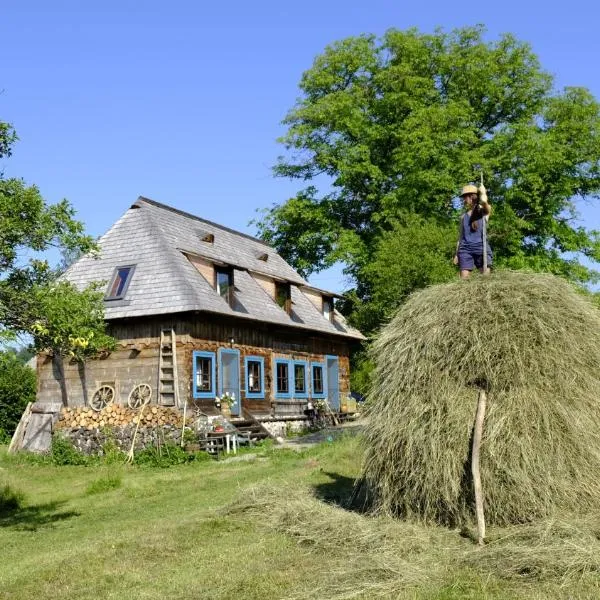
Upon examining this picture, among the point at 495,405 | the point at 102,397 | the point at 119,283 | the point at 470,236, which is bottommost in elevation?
the point at 495,405

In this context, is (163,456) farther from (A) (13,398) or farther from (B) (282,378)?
(A) (13,398)

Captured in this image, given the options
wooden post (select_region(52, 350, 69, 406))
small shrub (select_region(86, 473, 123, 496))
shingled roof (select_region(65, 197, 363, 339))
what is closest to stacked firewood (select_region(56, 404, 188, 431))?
wooden post (select_region(52, 350, 69, 406))

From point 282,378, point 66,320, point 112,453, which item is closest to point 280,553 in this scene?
point 66,320

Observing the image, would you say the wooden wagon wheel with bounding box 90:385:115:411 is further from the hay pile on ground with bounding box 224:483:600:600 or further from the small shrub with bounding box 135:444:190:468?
the hay pile on ground with bounding box 224:483:600:600

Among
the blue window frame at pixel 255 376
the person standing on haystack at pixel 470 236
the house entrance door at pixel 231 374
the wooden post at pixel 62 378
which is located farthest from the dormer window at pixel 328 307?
the person standing on haystack at pixel 470 236

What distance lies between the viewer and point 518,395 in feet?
27.6

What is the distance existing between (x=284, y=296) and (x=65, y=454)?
34.7 feet

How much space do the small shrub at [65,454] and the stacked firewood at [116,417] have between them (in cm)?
45

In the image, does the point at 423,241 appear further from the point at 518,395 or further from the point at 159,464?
the point at 518,395

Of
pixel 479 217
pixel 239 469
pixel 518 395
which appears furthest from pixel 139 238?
pixel 518 395

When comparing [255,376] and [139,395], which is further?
[255,376]

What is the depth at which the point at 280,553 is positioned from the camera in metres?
8.51

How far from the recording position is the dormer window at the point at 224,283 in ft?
79.8

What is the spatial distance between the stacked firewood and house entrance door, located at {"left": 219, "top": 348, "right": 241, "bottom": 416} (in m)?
2.56
